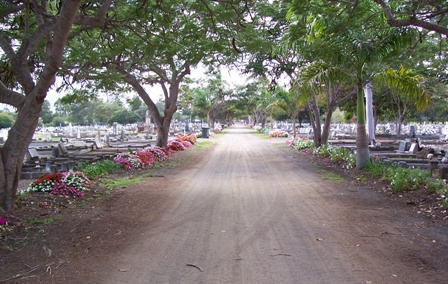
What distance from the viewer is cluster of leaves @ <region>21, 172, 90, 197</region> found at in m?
8.07

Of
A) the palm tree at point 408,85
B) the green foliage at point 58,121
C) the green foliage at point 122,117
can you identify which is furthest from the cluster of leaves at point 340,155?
the green foliage at point 58,121

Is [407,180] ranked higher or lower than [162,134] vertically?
lower

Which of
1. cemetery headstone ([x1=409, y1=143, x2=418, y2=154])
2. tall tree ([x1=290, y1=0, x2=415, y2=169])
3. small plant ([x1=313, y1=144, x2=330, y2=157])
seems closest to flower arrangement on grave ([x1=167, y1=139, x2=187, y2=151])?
small plant ([x1=313, y1=144, x2=330, y2=157])

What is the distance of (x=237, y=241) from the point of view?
5.17m

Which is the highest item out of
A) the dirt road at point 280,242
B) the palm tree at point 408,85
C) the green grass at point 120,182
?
the palm tree at point 408,85

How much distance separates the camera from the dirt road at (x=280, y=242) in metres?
4.07

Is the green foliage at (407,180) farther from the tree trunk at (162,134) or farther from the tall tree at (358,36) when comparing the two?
the tree trunk at (162,134)

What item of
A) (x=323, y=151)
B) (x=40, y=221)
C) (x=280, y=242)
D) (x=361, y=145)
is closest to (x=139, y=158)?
(x=361, y=145)

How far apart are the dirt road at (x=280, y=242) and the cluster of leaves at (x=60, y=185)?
2.08 m

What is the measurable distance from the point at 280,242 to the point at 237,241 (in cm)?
57

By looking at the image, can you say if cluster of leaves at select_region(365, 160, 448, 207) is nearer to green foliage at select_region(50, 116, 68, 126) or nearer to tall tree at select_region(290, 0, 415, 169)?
tall tree at select_region(290, 0, 415, 169)

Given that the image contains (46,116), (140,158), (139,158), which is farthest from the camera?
(46,116)

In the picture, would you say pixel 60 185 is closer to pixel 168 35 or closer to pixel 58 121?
pixel 168 35

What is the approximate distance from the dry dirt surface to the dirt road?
1 cm
